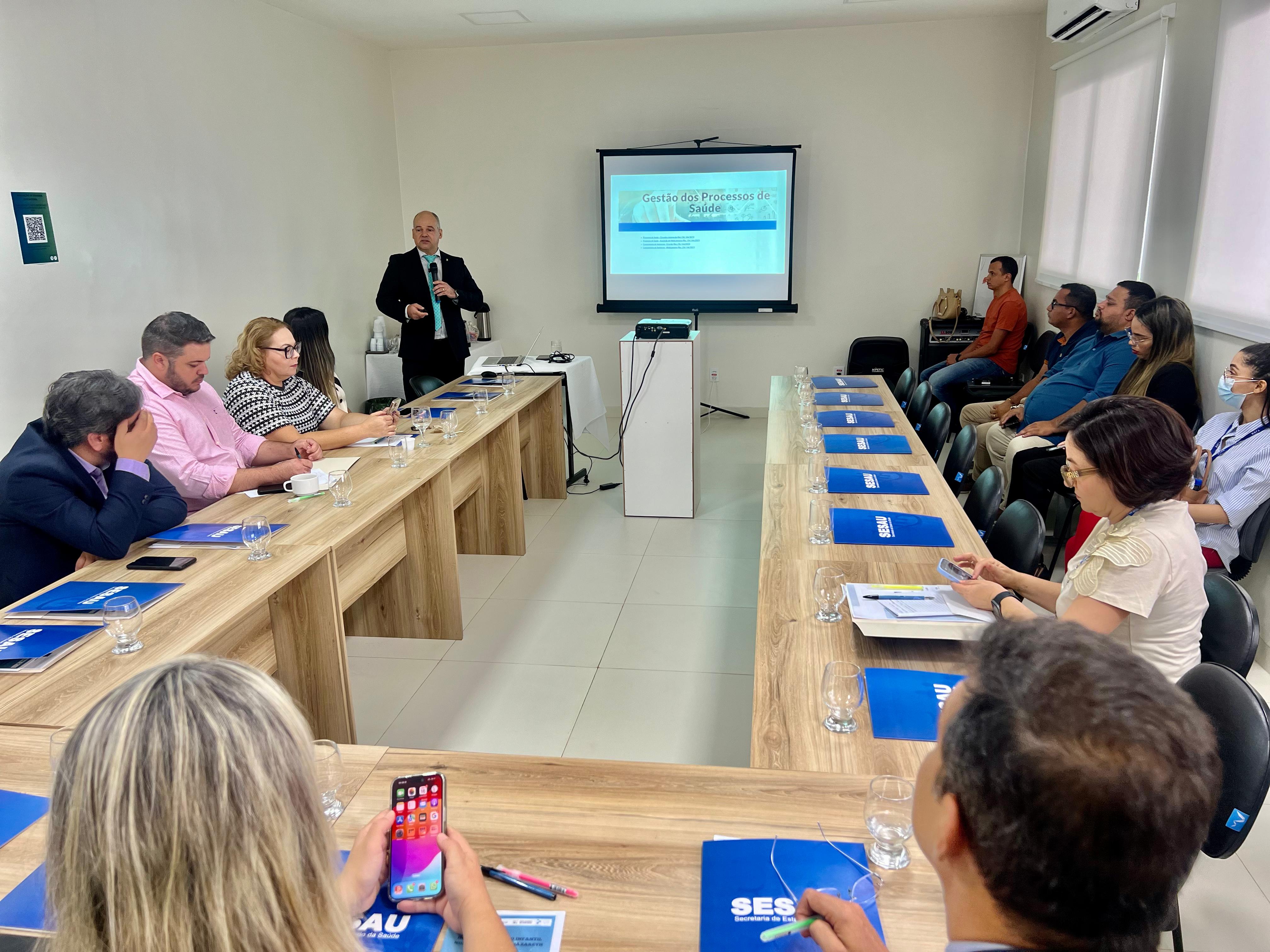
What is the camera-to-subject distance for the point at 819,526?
2.63m

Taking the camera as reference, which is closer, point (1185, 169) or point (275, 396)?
point (275, 396)

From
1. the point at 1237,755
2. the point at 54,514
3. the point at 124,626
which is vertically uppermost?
the point at 54,514

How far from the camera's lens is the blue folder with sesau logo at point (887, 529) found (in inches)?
100

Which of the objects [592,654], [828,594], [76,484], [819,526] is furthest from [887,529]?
[76,484]

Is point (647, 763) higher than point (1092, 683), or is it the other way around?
point (1092, 683)

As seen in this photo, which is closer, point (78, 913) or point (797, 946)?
point (78, 913)

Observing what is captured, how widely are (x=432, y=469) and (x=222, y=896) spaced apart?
8.60 feet

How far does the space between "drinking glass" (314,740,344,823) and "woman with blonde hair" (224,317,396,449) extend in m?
2.39

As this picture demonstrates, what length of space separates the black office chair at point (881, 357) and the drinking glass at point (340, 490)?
5.07 m

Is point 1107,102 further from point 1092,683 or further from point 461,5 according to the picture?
point 1092,683

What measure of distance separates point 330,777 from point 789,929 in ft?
2.49

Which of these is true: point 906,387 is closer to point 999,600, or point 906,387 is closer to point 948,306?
point 948,306

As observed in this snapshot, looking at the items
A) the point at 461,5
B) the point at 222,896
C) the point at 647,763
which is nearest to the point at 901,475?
the point at 647,763

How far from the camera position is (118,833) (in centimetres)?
75
